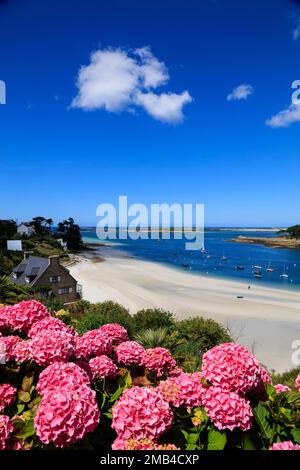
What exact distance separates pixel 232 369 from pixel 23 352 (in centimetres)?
152

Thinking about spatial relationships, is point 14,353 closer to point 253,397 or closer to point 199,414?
point 199,414

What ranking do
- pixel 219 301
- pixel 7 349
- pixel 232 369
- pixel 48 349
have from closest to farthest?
pixel 232 369 < pixel 48 349 < pixel 7 349 < pixel 219 301

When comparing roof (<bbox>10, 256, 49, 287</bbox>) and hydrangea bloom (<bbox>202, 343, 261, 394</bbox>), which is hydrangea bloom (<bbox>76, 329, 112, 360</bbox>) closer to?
hydrangea bloom (<bbox>202, 343, 261, 394</bbox>)

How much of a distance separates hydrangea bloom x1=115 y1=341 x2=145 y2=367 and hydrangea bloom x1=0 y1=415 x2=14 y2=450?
44.5 inches

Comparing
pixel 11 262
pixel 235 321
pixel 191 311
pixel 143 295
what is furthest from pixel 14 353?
pixel 11 262

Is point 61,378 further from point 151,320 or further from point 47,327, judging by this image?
point 151,320

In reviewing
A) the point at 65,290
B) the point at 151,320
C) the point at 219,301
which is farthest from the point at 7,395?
the point at 219,301

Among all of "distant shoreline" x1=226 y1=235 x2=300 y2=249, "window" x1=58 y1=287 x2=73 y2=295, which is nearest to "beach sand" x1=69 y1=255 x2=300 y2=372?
"window" x1=58 y1=287 x2=73 y2=295

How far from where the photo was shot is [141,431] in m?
1.80

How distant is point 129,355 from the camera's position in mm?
2799

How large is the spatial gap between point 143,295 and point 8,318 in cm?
3885

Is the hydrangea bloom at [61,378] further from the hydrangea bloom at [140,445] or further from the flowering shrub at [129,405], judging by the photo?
the hydrangea bloom at [140,445]

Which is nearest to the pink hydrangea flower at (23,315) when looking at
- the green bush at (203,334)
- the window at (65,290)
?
the green bush at (203,334)

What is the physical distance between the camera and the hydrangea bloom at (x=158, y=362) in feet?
9.20
